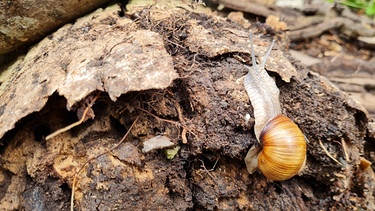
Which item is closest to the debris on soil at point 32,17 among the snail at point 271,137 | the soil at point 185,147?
the soil at point 185,147

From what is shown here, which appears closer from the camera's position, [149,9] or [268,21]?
[149,9]

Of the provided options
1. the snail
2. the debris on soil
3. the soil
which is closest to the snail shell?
the snail

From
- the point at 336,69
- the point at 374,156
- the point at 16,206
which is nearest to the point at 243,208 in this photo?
the point at 374,156

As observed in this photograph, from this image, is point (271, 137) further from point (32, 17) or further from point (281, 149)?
point (32, 17)

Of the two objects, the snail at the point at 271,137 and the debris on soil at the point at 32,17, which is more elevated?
the debris on soil at the point at 32,17

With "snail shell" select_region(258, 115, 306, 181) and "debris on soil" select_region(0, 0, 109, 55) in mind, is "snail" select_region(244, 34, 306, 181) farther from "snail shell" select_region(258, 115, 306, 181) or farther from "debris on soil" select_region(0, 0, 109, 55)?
"debris on soil" select_region(0, 0, 109, 55)

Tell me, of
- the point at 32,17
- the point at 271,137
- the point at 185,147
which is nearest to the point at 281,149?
the point at 271,137

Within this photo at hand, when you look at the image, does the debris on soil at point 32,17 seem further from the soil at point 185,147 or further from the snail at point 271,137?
the snail at point 271,137

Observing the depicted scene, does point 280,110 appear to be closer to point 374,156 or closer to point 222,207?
point 222,207

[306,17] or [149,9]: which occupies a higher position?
[149,9]
